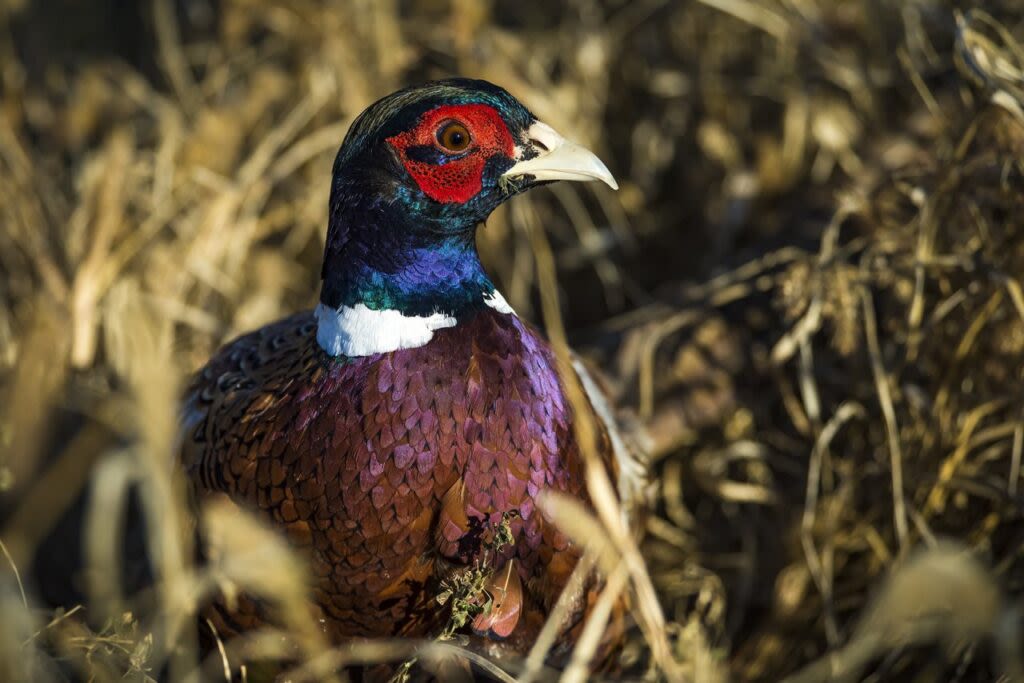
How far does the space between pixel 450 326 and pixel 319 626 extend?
1.87 feet

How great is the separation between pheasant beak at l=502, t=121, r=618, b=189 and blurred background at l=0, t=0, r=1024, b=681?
1.64ft

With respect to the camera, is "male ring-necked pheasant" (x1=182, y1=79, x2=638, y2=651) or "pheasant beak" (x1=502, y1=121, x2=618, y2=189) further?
"pheasant beak" (x1=502, y1=121, x2=618, y2=189)

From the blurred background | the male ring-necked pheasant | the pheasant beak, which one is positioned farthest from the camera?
the blurred background

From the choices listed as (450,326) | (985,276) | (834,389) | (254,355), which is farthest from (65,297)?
(985,276)

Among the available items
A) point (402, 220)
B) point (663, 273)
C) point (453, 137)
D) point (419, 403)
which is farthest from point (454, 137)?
point (663, 273)

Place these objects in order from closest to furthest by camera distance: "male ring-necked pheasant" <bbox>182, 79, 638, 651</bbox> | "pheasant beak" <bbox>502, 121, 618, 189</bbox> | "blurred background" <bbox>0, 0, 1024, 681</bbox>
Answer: "male ring-necked pheasant" <bbox>182, 79, 638, 651</bbox> → "pheasant beak" <bbox>502, 121, 618, 189</bbox> → "blurred background" <bbox>0, 0, 1024, 681</bbox>

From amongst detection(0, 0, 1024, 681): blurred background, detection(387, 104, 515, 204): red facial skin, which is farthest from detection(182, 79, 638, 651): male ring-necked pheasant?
detection(0, 0, 1024, 681): blurred background

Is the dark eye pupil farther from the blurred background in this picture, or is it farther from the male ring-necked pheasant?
the blurred background

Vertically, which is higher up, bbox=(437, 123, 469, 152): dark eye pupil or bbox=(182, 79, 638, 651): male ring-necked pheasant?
bbox=(437, 123, 469, 152): dark eye pupil

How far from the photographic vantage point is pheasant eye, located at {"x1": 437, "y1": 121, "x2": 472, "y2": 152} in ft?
5.59

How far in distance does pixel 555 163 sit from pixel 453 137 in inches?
7.4

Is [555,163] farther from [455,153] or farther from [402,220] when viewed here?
[402,220]

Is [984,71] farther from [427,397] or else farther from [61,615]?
[61,615]

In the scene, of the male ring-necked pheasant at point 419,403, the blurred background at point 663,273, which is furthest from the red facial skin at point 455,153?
the blurred background at point 663,273
